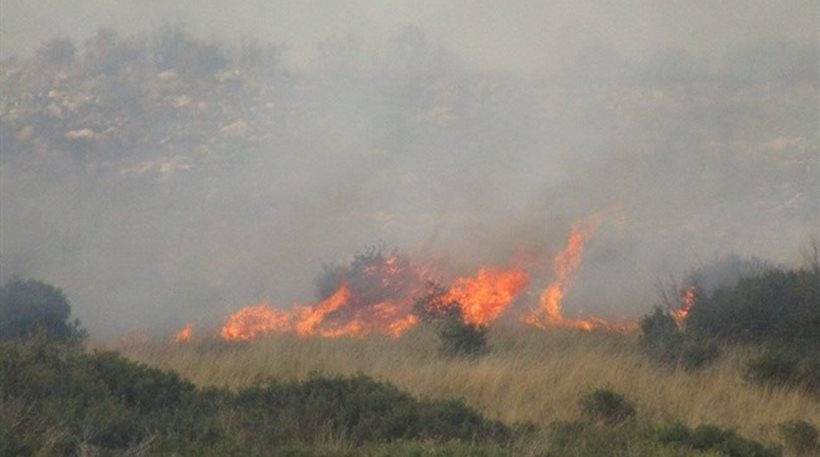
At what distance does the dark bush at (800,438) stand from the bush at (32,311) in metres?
11.0

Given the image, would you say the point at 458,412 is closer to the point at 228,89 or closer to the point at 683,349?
the point at 683,349

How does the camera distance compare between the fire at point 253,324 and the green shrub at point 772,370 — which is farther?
the fire at point 253,324

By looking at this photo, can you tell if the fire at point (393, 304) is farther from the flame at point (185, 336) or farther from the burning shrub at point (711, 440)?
the burning shrub at point (711, 440)

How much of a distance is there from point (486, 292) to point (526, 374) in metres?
10.1

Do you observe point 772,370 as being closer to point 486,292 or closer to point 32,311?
point 486,292

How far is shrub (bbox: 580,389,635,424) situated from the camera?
954cm

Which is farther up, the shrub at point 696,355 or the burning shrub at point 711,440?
the burning shrub at point 711,440

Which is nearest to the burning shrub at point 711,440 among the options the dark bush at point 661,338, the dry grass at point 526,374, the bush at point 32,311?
the dry grass at point 526,374

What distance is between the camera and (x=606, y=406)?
9812mm

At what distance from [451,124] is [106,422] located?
41.6 m

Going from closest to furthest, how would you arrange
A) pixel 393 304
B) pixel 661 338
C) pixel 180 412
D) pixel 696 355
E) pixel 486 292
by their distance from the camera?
pixel 180 412
pixel 696 355
pixel 661 338
pixel 393 304
pixel 486 292

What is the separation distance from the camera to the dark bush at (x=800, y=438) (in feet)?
27.9

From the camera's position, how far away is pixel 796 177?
40656mm

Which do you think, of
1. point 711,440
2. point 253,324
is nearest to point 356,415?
point 711,440
